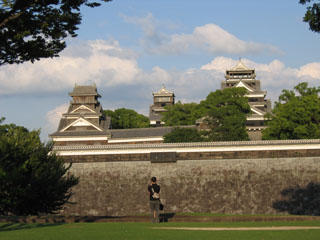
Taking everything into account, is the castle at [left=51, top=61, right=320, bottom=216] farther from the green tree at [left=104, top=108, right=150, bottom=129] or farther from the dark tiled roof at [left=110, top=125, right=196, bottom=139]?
the green tree at [left=104, top=108, right=150, bottom=129]

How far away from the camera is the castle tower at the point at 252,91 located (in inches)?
2314

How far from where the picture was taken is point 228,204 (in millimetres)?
26359

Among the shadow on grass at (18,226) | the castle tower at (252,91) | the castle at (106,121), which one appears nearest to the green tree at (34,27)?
the shadow on grass at (18,226)

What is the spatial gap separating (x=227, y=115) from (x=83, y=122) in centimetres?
1743

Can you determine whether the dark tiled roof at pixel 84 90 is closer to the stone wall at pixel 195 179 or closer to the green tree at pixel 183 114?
the green tree at pixel 183 114

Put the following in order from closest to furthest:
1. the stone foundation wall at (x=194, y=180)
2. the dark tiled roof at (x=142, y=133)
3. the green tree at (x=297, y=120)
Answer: the stone foundation wall at (x=194, y=180) → the green tree at (x=297, y=120) → the dark tiled roof at (x=142, y=133)

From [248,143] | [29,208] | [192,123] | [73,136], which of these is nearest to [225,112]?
[192,123]

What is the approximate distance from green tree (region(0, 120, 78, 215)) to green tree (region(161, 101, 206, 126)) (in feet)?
133

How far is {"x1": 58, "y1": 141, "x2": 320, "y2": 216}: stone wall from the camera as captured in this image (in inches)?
1037

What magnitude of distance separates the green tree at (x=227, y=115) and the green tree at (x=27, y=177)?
23.6 metres

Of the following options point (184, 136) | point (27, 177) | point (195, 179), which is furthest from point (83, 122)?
point (27, 177)

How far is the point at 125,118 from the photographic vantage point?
79500mm

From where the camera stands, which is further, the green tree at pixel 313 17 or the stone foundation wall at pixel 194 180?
the stone foundation wall at pixel 194 180

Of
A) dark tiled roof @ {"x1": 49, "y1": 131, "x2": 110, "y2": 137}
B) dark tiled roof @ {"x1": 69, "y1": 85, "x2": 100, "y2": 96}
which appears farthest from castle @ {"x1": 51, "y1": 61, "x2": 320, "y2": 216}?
dark tiled roof @ {"x1": 69, "y1": 85, "x2": 100, "y2": 96}
